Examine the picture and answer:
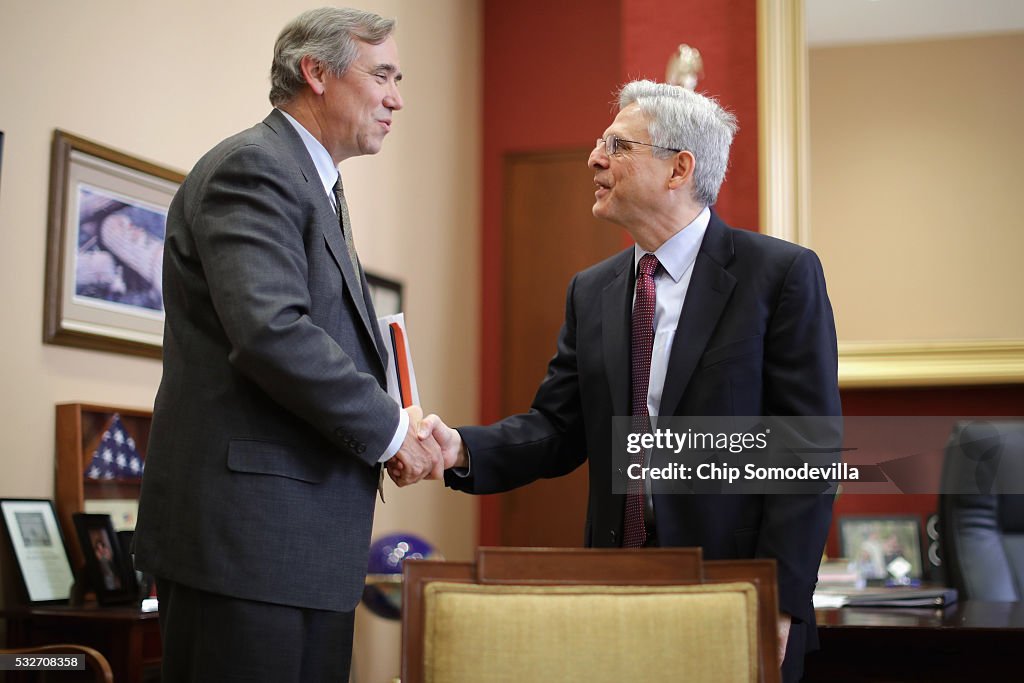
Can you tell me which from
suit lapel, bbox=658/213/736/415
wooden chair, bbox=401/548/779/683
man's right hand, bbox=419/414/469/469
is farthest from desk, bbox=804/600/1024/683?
wooden chair, bbox=401/548/779/683

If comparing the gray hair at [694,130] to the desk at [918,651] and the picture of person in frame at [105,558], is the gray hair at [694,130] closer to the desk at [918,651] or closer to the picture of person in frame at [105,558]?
the desk at [918,651]

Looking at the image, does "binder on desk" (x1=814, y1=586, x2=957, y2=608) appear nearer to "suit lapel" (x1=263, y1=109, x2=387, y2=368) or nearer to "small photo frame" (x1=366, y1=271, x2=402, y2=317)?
"suit lapel" (x1=263, y1=109, x2=387, y2=368)

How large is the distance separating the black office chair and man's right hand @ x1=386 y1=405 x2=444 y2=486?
7.10 ft

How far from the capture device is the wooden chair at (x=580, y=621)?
143 centimetres

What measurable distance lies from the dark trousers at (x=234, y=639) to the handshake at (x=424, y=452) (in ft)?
1.11

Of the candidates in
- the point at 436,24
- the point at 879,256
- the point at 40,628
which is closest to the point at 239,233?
the point at 40,628

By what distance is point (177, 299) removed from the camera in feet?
6.38

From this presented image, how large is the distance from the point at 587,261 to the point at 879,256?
177 centimetres

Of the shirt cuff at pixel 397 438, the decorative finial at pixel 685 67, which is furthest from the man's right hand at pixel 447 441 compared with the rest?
the decorative finial at pixel 685 67

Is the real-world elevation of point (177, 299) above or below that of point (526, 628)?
above

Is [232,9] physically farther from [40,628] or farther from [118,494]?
[40,628]

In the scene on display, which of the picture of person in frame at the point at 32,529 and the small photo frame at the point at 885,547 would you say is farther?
the small photo frame at the point at 885,547

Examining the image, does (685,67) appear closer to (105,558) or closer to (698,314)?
(698,314)

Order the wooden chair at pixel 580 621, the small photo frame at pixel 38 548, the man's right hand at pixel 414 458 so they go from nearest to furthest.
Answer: the wooden chair at pixel 580 621, the man's right hand at pixel 414 458, the small photo frame at pixel 38 548
